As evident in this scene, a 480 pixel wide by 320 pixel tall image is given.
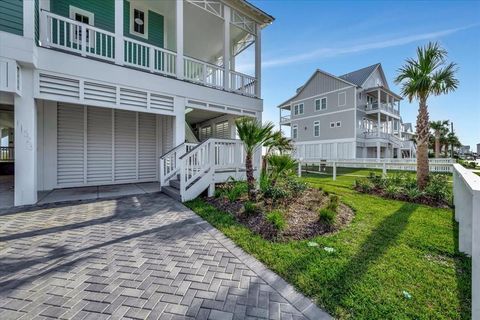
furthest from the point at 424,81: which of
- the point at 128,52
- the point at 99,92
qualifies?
the point at 99,92

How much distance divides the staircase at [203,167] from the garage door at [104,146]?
2.47 metres

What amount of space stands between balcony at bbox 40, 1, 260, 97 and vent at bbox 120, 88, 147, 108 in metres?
0.82

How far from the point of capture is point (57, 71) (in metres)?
5.85

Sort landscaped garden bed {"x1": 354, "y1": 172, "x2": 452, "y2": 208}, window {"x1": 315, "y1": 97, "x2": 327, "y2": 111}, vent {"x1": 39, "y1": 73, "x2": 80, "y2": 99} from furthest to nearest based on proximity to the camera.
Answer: window {"x1": 315, "y1": 97, "x2": 327, "y2": 111}
landscaped garden bed {"x1": 354, "y1": 172, "x2": 452, "y2": 208}
vent {"x1": 39, "y1": 73, "x2": 80, "y2": 99}

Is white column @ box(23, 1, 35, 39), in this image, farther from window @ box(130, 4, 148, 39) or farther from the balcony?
window @ box(130, 4, 148, 39)

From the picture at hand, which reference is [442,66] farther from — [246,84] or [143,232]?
[143,232]

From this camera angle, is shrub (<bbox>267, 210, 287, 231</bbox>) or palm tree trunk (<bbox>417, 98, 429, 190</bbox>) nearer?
shrub (<bbox>267, 210, 287, 231</bbox>)

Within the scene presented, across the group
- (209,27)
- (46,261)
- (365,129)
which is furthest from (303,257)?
(365,129)

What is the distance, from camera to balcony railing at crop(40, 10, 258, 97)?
6.25m

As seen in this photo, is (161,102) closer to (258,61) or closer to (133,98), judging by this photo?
(133,98)

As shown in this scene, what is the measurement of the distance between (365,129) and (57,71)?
2707 cm

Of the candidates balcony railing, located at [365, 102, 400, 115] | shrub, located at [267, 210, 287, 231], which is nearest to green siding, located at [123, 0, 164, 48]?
shrub, located at [267, 210, 287, 231]

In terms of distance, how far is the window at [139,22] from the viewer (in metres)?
9.05

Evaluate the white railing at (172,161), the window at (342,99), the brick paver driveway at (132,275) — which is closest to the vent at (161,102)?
the white railing at (172,161)
